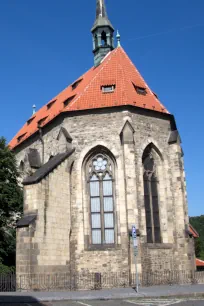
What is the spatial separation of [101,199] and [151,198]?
2.60 meters

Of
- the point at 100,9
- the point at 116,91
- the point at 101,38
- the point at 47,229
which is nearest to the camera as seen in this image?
the point at 47,229

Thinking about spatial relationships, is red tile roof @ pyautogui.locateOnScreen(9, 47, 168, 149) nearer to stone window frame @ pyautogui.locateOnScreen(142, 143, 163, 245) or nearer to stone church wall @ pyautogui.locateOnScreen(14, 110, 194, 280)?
stone church wall @ pyautogui.locateOnScreen(14, 110, 194, 280)

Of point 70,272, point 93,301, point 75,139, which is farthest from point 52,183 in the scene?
point 93,301

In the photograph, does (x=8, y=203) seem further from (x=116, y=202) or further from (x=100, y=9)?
(x=100, y=9)

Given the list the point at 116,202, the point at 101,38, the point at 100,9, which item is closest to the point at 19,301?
the point at 116,202

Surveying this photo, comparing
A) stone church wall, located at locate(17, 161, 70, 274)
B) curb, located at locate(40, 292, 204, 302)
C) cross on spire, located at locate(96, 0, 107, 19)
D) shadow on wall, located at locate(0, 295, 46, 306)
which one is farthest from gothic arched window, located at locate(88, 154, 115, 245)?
cross on spire, located at locate(96, 0, 107, 19)

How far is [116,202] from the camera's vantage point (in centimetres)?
1962

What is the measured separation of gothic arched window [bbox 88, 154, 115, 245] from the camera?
1953 centimetres

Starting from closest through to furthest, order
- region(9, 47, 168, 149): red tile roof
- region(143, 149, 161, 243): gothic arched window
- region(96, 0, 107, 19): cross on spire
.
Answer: region(143, 149, 161, 243): gothic arched window → region(9, 47, 168, 149): red tile roof → region(96, 0, 107, 19): cross on spire

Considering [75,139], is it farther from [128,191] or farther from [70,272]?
[70,272]

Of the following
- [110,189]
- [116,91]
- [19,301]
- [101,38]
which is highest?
[101,38]

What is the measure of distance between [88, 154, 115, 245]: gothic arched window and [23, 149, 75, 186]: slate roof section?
1.58 meters

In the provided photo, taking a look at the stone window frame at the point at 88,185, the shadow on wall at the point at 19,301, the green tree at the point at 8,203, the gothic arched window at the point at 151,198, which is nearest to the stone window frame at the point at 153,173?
the gothic arched window at the point at 151,198

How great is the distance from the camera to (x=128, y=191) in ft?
62.1
